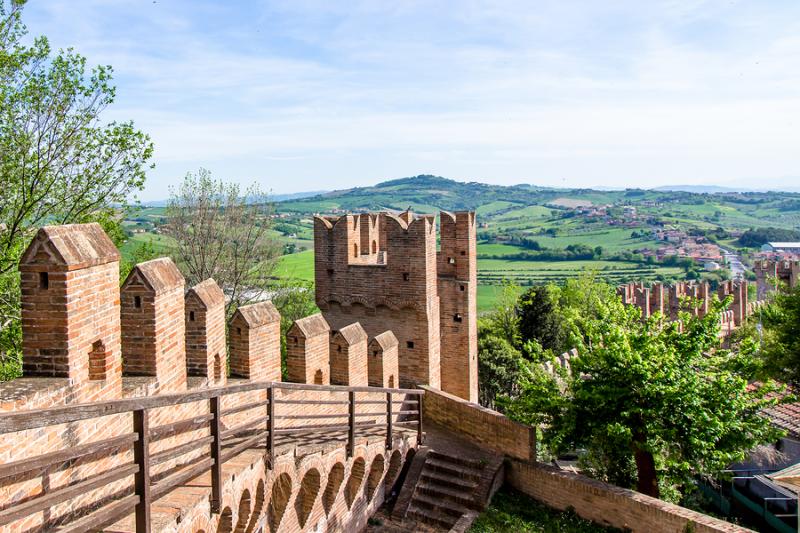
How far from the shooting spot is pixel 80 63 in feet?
42.5

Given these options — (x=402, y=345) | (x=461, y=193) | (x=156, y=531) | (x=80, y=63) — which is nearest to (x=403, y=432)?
(x=402, y=345)

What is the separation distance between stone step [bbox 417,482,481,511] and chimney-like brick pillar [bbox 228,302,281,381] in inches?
160

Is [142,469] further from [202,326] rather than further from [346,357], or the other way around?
[346,357]

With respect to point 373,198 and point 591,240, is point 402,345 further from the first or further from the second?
point 373,198

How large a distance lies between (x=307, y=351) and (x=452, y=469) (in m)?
3.78

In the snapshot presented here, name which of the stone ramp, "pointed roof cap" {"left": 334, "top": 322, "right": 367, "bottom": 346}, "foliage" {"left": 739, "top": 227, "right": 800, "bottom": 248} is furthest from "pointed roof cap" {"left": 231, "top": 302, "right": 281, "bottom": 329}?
"foliage" {"left": 739, "top": 227, "right": 800, "bottom": 248}

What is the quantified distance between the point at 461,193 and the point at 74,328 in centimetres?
17212

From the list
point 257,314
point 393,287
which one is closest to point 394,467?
point 393,287

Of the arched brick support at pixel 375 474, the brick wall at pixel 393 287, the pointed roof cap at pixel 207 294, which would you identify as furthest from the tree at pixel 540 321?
the pointed roof cap at pixel 207 294

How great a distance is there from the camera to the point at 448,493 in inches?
434

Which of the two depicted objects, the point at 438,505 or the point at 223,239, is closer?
the point at 438,505

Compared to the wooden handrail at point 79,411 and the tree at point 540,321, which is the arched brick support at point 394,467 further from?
the tree at point 540,321

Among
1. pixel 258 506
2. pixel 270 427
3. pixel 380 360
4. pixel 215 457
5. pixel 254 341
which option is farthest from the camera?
pixel 380 360

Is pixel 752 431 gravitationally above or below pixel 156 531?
below
